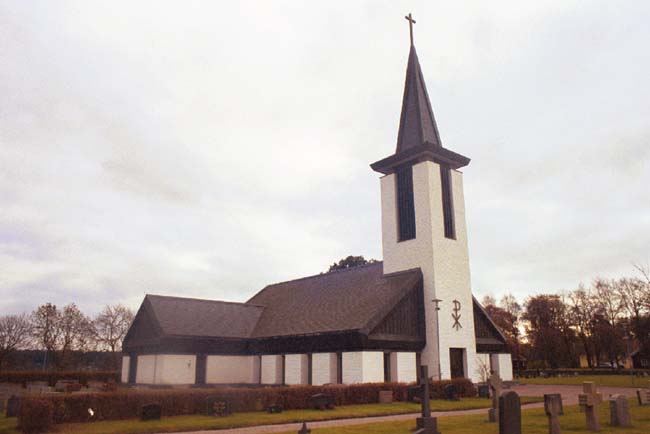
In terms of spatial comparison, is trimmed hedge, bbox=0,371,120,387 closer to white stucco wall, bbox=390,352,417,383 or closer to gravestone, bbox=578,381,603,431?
white stucco wall, bbox=390,352,417,383

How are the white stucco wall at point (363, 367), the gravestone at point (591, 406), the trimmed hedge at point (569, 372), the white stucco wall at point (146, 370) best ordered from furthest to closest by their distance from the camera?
1. the trimmed hedge at point (569, 372)
2. the white stucco wall at point (146, 370)
3. the white stucco wall at point (363, 367)
4. the gravestone at point (591, 406)

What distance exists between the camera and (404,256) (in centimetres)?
3866

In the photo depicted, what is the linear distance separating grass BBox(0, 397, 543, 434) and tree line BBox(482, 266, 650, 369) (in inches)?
2119

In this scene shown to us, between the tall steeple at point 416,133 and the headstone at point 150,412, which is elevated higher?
the tall steeple at point 416,133

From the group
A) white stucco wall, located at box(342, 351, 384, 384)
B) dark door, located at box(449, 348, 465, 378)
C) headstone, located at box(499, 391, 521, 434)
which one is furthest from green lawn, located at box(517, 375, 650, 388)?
headstone, located at box(499, 391, 521, 434)

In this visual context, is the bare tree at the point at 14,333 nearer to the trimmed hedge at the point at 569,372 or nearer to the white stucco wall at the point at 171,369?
the white stucco wall at the point at 171,369

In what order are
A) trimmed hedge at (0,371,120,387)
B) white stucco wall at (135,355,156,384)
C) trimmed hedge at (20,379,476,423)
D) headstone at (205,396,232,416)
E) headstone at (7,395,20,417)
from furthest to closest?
trimmed hedge at (0,371,120,387) → white stucco wall at (135,355,156,384) → headstone at (7,395,20,417) → headstone at (205,396,232,416) → trimmed hedge at (20,379,476,423)

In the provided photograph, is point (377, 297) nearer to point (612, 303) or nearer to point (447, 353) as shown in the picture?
point (447, 353)

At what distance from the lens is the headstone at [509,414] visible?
39.3ft

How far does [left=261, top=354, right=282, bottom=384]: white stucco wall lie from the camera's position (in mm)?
39747

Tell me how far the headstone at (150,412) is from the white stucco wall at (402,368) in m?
16.6

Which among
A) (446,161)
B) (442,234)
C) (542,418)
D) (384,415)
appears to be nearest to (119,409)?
(384,415)

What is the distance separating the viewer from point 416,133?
40.6 meters

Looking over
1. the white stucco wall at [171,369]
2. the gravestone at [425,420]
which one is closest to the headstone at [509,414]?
the gravestone at [425,420]
